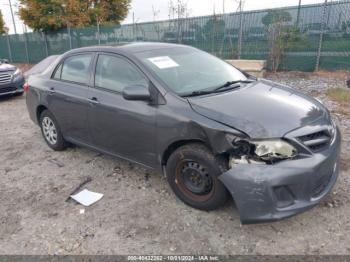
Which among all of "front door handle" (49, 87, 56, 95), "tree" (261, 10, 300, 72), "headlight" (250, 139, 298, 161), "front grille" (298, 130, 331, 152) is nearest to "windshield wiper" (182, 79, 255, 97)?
"headlight" (250, 139, 298, 161)

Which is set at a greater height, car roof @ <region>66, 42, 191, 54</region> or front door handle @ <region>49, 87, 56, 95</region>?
car roof @ <region>66, 42, 191, 54</region>

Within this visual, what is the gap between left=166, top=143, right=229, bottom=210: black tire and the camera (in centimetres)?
274

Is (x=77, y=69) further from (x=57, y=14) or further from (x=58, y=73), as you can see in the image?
(x=57, y=14)

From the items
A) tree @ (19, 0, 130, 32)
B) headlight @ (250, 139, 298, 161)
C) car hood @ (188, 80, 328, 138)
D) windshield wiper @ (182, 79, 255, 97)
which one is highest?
tree @ (19, 0, 130, 32)

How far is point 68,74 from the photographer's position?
4.29 m

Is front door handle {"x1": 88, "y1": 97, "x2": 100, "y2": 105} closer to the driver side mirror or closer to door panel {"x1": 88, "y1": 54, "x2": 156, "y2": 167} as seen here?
door panel {"x1": 88, "y1": 54, "x2": 156, "y2": 167}

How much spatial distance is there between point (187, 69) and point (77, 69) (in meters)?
1.61

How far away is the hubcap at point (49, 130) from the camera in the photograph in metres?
4.70

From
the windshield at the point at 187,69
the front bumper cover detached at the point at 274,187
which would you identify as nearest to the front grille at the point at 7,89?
the windshield at the point at 187,69

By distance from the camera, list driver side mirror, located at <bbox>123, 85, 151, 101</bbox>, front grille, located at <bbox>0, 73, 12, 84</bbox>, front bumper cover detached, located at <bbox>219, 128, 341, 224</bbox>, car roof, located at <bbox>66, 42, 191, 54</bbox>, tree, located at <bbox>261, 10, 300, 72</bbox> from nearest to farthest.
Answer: front bumper cover detached, located at <bbox>219, 128, 341, 224</bbox>, driver side mirror, located at <bbox>123, 85, 151, 101</bbox>, car roof, located at <bbox>66, 42, 191, 54</bbox>, front grille, located at <bbox>0, 73, 12, 84</bbox>, tree, located at <bbox>261, 10, 300, 72</bbox>

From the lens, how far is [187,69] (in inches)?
139

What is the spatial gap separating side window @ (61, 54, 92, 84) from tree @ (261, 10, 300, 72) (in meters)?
8.05

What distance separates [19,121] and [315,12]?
9.42 m

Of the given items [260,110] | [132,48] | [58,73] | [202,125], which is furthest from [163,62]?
[58,73]
